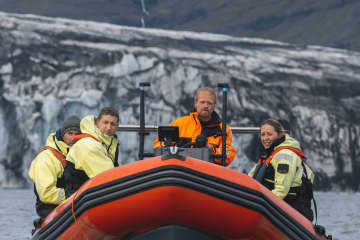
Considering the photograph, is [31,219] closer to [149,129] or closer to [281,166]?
[149,129]

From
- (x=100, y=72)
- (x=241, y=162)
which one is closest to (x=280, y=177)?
(x=241, y=162)

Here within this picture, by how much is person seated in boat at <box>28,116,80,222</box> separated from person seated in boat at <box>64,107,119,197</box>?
1.49ft

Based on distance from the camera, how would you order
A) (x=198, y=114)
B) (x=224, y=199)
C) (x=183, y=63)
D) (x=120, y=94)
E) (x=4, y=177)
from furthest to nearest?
(x=183, y=63)
(x=120, y=94)
(x=4, y=177)
(x=198, y=114)
(x=224, y=199)

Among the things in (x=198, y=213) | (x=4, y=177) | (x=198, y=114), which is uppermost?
(x=198, y=114)

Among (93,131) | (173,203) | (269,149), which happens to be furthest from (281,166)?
(93,131)

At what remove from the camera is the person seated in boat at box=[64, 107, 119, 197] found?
4.37 m

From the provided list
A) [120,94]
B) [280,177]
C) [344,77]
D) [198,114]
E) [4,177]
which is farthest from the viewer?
[344,77]

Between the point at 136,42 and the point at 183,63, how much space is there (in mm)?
2802

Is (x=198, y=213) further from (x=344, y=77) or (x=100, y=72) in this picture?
(x=344, y=77)

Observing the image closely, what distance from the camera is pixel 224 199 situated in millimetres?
3904

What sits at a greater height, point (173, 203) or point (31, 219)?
point (173, 203)

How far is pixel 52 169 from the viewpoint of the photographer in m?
5.15

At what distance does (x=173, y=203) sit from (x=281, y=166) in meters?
1.17

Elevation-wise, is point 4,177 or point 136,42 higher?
point 136,42
